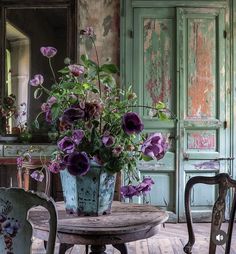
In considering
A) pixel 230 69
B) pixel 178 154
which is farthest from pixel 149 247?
pixel 230 69

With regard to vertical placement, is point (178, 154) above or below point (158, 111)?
below

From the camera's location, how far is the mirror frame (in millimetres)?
5051

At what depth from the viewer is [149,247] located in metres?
3.90

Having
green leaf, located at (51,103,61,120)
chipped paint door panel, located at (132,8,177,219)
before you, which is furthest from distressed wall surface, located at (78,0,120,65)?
green leaf, located at (51,103,61,120)

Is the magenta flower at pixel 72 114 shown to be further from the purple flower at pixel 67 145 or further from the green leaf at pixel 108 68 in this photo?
the green leaf at pixel 108 68

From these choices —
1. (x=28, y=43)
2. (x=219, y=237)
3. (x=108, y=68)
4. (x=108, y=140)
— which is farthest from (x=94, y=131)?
(x=28, y=43)

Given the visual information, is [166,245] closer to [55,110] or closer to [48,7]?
[55,110]

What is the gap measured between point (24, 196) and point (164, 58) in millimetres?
3705

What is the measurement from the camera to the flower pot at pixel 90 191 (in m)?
1.95

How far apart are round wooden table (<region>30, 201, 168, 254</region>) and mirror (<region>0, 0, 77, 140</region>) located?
3.15 meters

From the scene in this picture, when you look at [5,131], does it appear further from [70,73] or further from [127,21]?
[70,73]

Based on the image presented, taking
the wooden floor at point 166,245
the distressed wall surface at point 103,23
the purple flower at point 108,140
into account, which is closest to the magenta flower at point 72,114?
the purple flower at point 108,140

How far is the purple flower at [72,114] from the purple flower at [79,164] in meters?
0.14

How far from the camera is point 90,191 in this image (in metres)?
1.96
